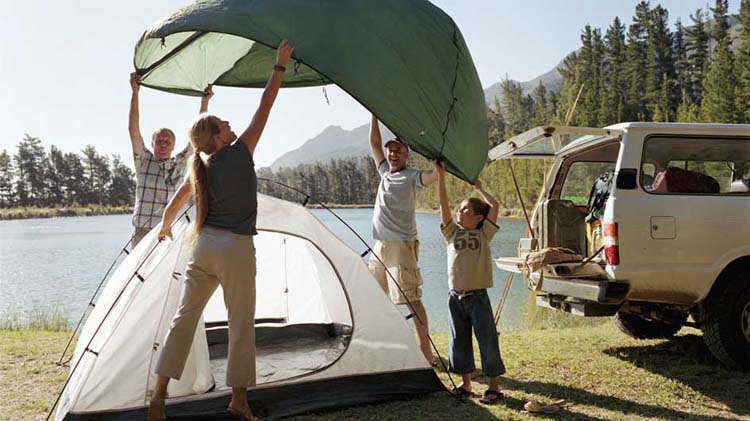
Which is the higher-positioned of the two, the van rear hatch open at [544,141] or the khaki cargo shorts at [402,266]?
the van rear hatch open at [544,141]

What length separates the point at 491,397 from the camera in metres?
4.45

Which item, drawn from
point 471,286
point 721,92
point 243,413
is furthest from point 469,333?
point 721,92

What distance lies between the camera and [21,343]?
6.99m

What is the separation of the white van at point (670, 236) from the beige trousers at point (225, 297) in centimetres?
244

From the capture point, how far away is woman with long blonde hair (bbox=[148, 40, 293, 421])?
12.4ft

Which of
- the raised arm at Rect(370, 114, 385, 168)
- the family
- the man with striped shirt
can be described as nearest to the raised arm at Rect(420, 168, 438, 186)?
the family

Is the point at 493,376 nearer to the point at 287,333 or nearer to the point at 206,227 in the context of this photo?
the point at 206,227

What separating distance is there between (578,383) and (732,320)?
4.26 ft

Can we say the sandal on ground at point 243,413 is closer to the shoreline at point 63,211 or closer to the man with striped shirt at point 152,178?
the man with striped shirt at point 152,178

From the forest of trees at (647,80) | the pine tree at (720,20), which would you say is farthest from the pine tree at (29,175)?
the pine tree at (720,20)

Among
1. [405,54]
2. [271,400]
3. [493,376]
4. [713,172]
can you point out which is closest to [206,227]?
[271,400]

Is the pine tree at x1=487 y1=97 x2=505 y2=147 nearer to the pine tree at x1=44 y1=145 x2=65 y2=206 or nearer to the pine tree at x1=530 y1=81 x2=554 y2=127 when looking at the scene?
the pine tree at x1=530 y1=81 x2=554 y2=127

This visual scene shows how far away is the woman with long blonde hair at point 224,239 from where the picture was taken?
12.4 ft

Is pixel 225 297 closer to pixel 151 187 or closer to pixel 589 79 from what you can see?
pixel 151 187
